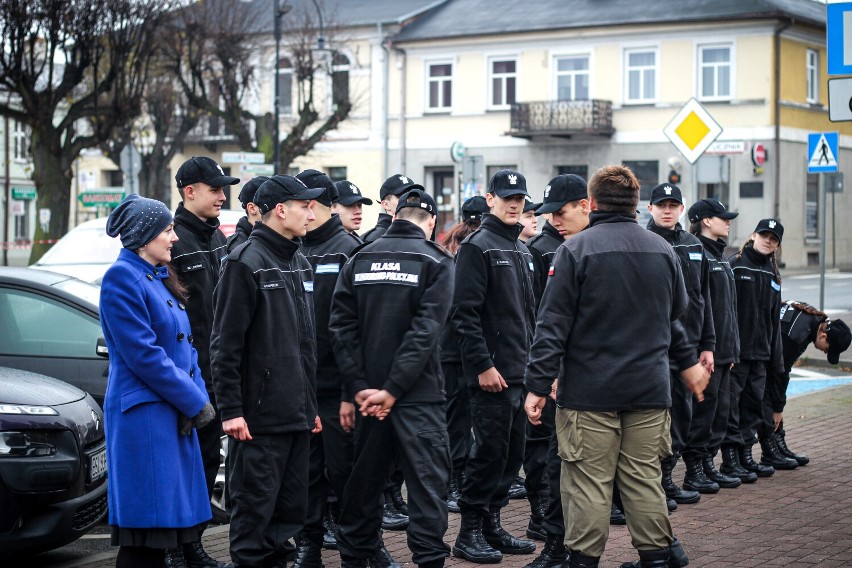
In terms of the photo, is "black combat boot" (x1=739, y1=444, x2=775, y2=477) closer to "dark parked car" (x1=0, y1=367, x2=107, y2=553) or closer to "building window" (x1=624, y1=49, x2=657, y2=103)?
"dark parked car" (x1=0, y1=367, x2=107, y2=553)

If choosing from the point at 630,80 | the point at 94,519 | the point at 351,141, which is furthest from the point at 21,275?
the point at 351,141

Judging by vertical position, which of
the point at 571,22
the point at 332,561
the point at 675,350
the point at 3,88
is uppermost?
the point at 571,22

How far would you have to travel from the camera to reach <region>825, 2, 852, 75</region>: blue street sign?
9836mm

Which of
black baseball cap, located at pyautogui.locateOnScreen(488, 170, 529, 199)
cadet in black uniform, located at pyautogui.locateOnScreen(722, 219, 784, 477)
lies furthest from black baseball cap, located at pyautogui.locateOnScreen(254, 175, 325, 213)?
cadet in black uniform, located at pyautogui.locateOnScreen(722, 219, 784, 477)

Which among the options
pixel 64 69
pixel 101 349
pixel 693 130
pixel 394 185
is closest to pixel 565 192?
pixel 394 185

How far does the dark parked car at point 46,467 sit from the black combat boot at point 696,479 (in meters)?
4.31

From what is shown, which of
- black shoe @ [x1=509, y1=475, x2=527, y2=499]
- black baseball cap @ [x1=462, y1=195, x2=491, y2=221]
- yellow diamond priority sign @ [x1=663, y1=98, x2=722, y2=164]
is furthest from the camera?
yellow diamond priority sign @ [x1=663, y1=98, x2=722, y2=164]

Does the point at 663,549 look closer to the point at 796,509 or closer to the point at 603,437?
the point at 603,437

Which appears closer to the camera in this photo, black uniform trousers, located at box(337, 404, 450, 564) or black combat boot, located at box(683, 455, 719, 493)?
black uniform trousers, located at box(337, 404, 450, 564)

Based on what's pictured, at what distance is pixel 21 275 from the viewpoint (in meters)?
8.77

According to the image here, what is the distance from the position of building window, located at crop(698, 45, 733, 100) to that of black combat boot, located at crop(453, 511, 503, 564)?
3565 centimetres

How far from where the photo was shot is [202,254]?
283 inches

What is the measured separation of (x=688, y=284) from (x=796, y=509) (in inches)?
67.0

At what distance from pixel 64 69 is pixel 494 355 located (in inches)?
943
